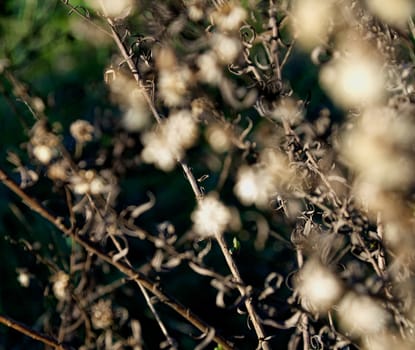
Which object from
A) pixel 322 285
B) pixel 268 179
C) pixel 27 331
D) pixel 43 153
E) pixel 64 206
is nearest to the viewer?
pixel 322 285

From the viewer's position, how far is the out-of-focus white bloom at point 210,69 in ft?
3.76

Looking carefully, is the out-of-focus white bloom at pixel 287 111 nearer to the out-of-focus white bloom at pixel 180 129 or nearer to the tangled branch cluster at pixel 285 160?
the tangled branch cluster at pixel 285 160

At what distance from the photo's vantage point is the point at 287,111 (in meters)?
1.14

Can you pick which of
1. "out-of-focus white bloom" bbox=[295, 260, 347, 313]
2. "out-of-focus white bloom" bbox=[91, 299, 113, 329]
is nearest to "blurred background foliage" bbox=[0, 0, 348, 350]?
"out-of-focus white bloom" bbox=[91, 299, 113, 329]

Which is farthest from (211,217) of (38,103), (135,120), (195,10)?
(38,103)

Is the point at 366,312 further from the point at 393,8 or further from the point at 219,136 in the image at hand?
the point at 219,136

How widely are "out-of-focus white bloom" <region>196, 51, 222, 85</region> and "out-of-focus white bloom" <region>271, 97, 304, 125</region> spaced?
0.36 feet

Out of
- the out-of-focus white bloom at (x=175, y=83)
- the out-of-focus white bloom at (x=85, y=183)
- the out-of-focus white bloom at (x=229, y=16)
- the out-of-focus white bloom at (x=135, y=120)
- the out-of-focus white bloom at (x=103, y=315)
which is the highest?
the out-of-focus white bloom at (x=229, y=16)

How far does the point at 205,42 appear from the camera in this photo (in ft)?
3.95

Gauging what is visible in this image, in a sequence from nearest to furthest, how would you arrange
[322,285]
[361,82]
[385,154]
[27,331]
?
[385,154], [361,82], [322,285], [27,331]

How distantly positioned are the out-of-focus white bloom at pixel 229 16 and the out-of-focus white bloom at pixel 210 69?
0.06 m

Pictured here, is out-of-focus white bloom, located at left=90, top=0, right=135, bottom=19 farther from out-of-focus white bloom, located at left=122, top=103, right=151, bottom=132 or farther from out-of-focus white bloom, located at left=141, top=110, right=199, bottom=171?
out-of-focus white bloom, located at left=122, top=103, right=151, bottom=132

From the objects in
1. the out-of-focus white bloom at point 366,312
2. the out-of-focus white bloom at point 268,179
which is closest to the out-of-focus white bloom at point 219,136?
the out-of-focus white bloom at point 268,179

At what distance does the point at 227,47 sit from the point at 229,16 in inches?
1.8
